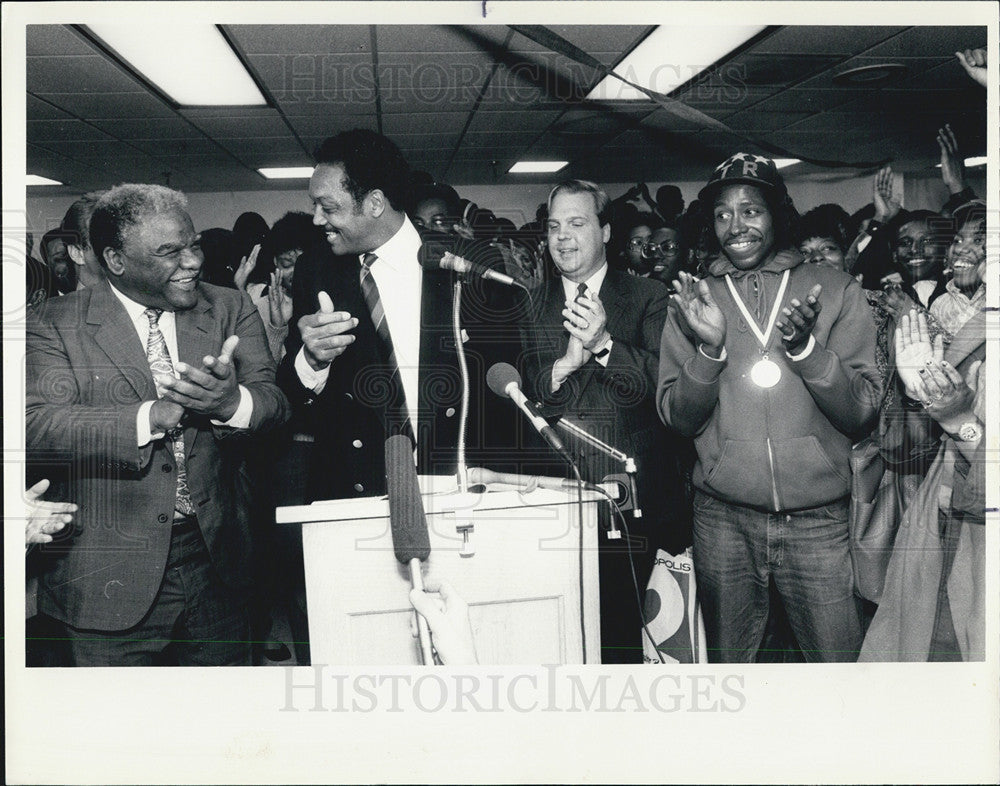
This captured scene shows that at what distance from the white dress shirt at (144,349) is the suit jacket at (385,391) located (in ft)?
0.52

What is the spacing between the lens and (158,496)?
125 inches

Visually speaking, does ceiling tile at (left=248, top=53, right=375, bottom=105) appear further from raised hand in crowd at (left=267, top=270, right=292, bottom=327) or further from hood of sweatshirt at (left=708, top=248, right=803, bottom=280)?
hood of sweatshirt at (left=708, top=248, right=803, bottom=280)

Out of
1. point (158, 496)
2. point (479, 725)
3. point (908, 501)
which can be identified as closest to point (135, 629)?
point (158, 496)

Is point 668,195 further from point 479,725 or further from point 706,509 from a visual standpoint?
point 479,725

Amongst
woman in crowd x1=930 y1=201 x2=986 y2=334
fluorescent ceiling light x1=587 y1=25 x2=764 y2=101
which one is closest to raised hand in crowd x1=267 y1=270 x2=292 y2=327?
fluorescent ceiling light x1=587 y1=25 x2=764 y2=101

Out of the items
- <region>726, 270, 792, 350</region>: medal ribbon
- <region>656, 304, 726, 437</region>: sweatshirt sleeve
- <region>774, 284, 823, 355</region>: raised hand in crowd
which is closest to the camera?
<region>774, 284, 823, 355</region>: raised hand in crowd

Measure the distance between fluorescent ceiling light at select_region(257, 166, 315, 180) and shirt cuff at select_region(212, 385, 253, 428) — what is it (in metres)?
0.75

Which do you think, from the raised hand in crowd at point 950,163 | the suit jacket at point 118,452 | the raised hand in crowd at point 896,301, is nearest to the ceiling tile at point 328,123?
the suit jacket at point 118,452

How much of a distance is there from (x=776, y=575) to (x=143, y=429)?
7.24ft

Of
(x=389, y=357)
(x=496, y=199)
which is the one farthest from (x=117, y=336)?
(x=496, y=199)

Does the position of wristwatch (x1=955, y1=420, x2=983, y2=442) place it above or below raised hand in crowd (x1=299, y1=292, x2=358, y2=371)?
below

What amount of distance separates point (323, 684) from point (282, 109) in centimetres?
202

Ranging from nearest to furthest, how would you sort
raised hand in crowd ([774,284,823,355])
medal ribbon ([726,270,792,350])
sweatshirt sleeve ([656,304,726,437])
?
raised hand in crowd ([774,284,823,355]), sweatshirt sleeve ([656,304,726,437]), medal ribbon ([726,270,792,350])

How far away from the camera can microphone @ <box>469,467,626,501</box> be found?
129 inches
